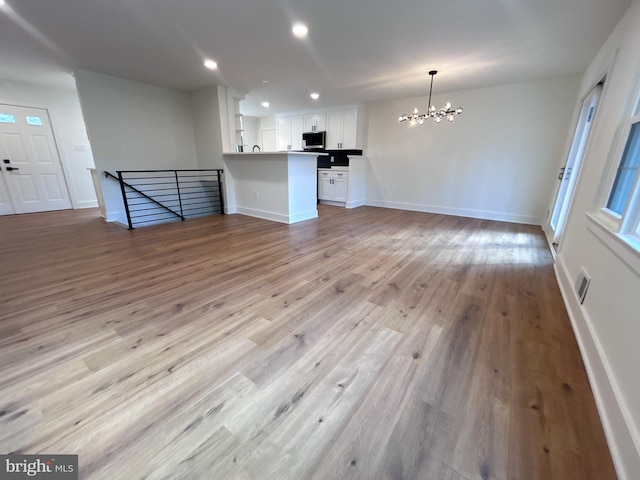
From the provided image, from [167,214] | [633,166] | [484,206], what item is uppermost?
[633,166]

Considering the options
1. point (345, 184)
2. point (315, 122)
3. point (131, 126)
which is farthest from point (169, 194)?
point (315, 122)

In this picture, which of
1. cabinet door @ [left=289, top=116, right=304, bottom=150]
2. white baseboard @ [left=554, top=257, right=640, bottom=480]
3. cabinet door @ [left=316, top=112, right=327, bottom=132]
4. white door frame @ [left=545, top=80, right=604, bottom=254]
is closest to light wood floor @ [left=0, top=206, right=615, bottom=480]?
white baseboard @ [left=554, top=257, right=640, bottom=480]

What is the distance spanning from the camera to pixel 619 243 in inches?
55.9

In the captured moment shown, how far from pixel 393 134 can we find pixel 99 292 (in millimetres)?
5890

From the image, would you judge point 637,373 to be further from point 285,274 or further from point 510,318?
point 285,274

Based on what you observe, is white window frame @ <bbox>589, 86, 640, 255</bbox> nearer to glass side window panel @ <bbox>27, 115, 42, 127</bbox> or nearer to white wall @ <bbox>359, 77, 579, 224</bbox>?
white wall @ <bbox>359, 77, 579, 224</bbox>

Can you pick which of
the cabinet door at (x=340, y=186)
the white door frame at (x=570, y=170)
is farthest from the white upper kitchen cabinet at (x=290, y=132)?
the white door frame at (x=570, y=170)

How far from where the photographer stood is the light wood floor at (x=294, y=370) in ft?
3.27

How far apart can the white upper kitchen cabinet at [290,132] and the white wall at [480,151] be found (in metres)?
2.02

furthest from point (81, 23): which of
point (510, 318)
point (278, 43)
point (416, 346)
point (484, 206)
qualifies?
point (484, 206)

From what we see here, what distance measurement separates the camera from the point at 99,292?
86.0 inches

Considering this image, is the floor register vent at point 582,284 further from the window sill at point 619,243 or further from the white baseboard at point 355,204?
the white baseboard at point 355,204

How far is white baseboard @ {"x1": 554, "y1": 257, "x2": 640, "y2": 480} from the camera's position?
944 millimetres

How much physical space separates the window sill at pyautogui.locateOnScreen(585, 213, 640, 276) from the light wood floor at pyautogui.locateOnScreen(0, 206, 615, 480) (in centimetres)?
63
